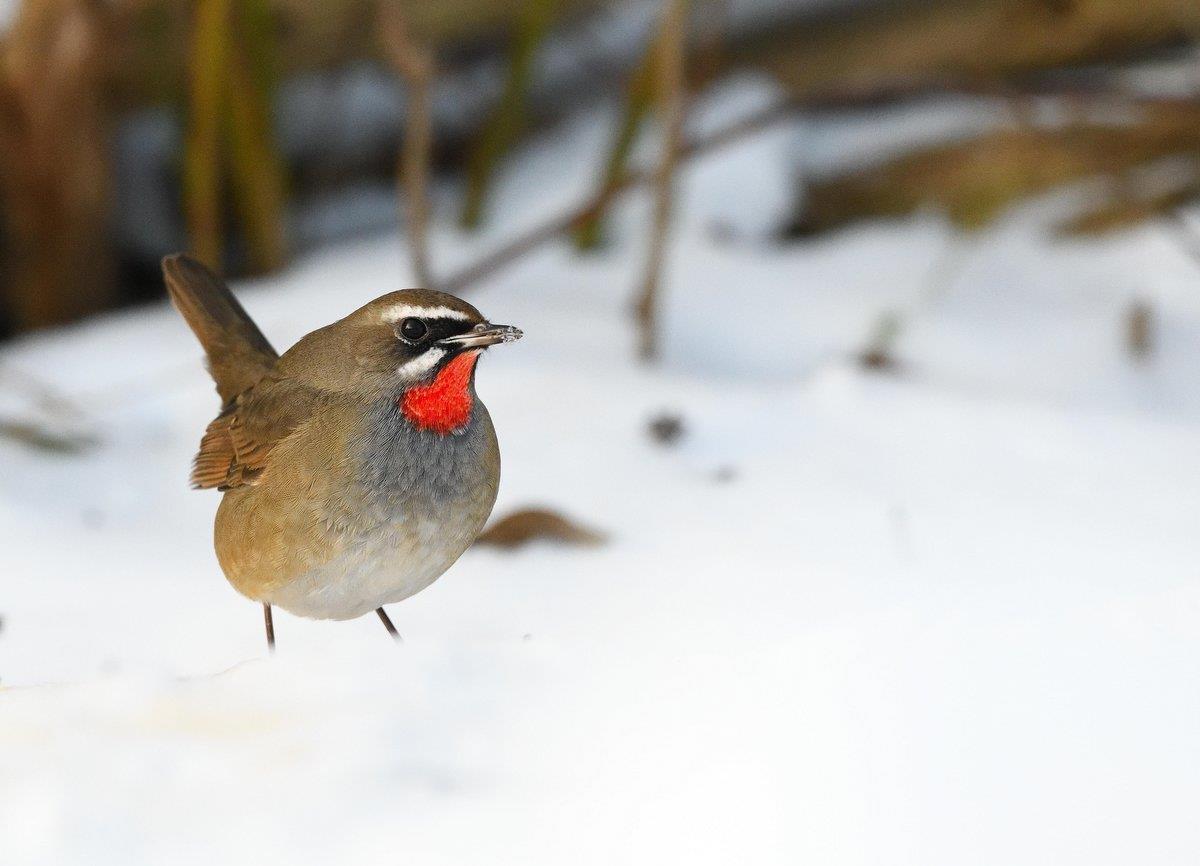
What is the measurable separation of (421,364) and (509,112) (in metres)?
3.03

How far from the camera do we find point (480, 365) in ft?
15.6

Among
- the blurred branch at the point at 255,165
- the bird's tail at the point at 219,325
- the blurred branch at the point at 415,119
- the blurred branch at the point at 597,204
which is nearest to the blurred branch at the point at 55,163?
the blurred branch at the point at 255,165

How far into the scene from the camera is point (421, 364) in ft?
8.71

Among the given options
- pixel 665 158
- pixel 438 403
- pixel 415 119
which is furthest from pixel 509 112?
pixel 438 403

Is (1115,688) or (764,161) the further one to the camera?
(764,161)

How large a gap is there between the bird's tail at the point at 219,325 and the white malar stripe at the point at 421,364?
0.72 metres

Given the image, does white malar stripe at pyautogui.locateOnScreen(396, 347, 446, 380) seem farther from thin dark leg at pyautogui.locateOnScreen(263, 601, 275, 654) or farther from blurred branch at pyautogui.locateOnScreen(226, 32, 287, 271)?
blurred branch at pyautogui.locateOnScreen(226, 32, 287, 271)

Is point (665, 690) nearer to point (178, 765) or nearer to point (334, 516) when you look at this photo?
point (334, 516)

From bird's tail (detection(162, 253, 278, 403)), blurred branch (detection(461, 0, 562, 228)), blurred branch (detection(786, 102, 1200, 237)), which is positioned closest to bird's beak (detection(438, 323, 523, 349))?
bird's tail (detection(162, 253, 278, 403))

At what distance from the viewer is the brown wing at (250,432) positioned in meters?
2.86

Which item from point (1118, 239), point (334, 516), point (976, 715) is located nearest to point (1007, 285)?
point (1118, 239)

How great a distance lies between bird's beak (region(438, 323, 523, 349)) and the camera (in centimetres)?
241

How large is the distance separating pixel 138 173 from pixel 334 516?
364 cm

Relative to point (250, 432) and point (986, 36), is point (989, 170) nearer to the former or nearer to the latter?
point (986, 36)
